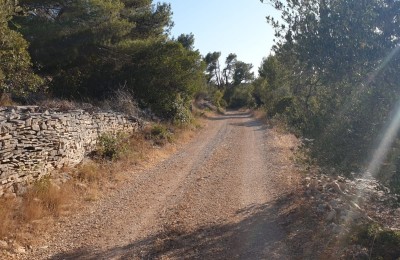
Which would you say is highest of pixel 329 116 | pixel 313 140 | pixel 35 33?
pixel 35 33

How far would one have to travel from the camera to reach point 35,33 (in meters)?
15.5

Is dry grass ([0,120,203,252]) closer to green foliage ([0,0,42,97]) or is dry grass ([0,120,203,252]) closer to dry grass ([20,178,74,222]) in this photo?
dry grass ([20,178,74,222])

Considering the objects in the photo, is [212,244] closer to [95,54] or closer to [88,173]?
[88,173]

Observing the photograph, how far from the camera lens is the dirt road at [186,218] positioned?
21.0 ft

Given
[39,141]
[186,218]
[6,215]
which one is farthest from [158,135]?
[6,215]

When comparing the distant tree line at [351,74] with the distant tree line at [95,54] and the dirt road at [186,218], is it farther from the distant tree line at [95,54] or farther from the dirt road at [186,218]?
Result: the distant tree line at [95,54]

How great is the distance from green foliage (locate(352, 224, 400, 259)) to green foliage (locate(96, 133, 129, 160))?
8769 millimetres

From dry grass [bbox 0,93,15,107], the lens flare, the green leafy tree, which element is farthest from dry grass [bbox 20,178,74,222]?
the green leafy tree

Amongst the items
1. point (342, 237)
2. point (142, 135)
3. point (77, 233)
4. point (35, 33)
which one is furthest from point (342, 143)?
point (35, 33)

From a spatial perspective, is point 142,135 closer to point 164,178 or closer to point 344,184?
point 164,178

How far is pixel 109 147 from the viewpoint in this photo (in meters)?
13.1

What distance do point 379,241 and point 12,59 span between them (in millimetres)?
10874

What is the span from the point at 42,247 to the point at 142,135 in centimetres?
1056

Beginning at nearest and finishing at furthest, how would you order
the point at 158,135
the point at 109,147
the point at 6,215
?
the point at 6,215
the point at 109,147
the point at 158,135
